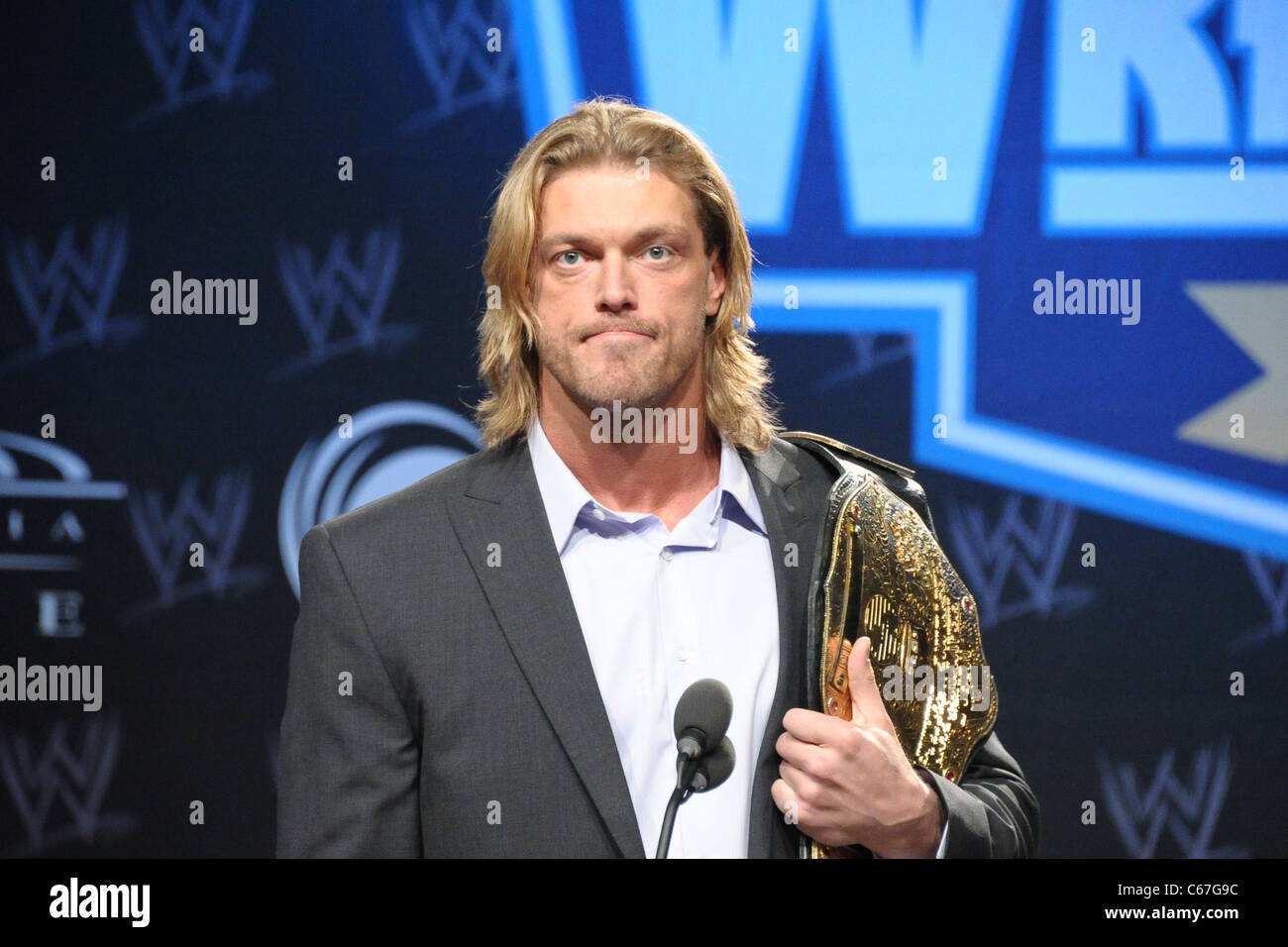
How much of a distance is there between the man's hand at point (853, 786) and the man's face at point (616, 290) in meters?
0.60

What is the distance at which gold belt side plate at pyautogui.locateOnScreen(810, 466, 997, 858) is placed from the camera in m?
1.90

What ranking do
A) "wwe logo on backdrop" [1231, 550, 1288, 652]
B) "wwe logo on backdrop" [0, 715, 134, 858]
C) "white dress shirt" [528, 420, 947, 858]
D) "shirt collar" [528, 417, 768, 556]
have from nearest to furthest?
"white dress shirt" [528, 420, 947, 858]
"shirt collar" [528, 417, 768, 556]
"wwe logo on backdrop" [0, 715, 134, 858]
"wwe logo on backdrop" [1231, 550, 1288, 652]

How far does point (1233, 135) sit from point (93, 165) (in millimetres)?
3258

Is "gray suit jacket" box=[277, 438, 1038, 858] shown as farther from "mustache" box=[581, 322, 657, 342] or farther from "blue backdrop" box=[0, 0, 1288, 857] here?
"blue backdrop" box=[0, 0, 1288, 857]

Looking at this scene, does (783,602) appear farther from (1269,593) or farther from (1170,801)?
(1269,593)

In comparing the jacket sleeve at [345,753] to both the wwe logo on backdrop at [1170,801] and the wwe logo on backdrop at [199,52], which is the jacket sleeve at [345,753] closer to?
the wwe logo on backdrop at [199,52]

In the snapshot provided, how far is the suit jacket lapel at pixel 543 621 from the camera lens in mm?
1799

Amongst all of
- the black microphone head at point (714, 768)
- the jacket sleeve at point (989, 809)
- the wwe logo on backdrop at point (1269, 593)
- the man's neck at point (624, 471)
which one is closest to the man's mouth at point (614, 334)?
the man's neck at point (624, 471)

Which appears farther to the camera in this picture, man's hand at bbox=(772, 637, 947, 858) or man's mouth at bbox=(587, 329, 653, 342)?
man's mouth at bbox=(587, 329, 653, 342)

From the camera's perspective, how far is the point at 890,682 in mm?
1923

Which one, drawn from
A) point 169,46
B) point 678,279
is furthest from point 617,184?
point 169,46

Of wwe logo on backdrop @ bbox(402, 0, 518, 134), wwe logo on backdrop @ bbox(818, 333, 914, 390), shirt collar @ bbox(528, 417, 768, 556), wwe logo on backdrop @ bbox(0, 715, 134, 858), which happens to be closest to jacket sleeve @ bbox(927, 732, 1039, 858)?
shirt collar @ bbox(528, 417, 768, 556)

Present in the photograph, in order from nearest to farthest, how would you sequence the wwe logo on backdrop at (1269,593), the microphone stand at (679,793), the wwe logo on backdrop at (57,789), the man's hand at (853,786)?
the microphone stand at (679,793)
the man's hand at (853,786)
the wwe logo on backdrop at (57,789)
the wwe logo on backdrop at (1269,593)
